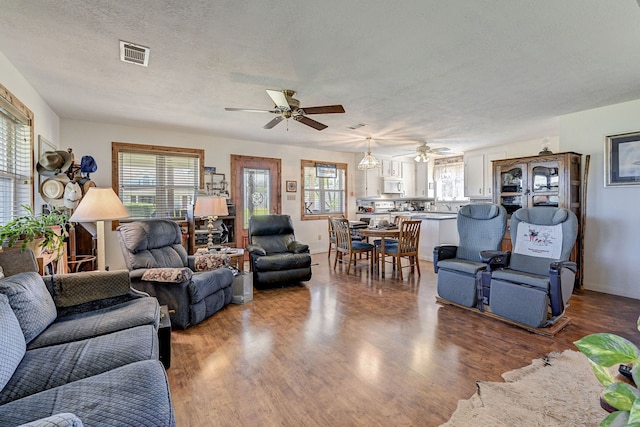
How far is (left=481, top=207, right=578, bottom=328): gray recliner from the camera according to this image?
8.88 ft

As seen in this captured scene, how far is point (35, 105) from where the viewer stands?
3.34m

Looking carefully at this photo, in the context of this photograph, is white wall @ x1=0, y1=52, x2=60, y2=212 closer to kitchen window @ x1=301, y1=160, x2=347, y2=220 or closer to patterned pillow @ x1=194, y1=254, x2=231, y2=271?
patterned pillow @ x1=194, y1=254, x2=231, y2=271

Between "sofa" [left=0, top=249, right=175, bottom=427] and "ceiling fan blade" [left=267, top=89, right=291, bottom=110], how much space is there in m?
1.96

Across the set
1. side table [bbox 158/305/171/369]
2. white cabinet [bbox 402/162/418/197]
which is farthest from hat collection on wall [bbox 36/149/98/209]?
white cabinet [bbox 402/162/418/197]

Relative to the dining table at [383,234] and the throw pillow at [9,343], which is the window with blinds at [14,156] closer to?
the throw pillow at [9,343]

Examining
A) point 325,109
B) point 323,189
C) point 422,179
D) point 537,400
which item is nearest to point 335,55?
point 325,109

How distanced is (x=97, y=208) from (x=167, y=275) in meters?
0.89

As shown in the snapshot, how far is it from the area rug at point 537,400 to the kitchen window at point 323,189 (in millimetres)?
5253

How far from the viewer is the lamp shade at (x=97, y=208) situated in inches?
109

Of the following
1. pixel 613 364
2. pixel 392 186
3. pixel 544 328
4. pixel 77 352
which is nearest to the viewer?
pixel 613 364

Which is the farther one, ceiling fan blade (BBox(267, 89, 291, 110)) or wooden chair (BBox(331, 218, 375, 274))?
wooden chair (BBox(331, 218, 375, 274))

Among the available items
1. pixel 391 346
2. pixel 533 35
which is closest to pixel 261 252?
pixel 391 346

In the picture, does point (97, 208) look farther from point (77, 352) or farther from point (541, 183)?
point (541, 183)

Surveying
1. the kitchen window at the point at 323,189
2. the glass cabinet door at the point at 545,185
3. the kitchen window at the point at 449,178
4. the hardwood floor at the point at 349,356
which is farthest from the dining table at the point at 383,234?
the kitchen window at the point at 449,178
